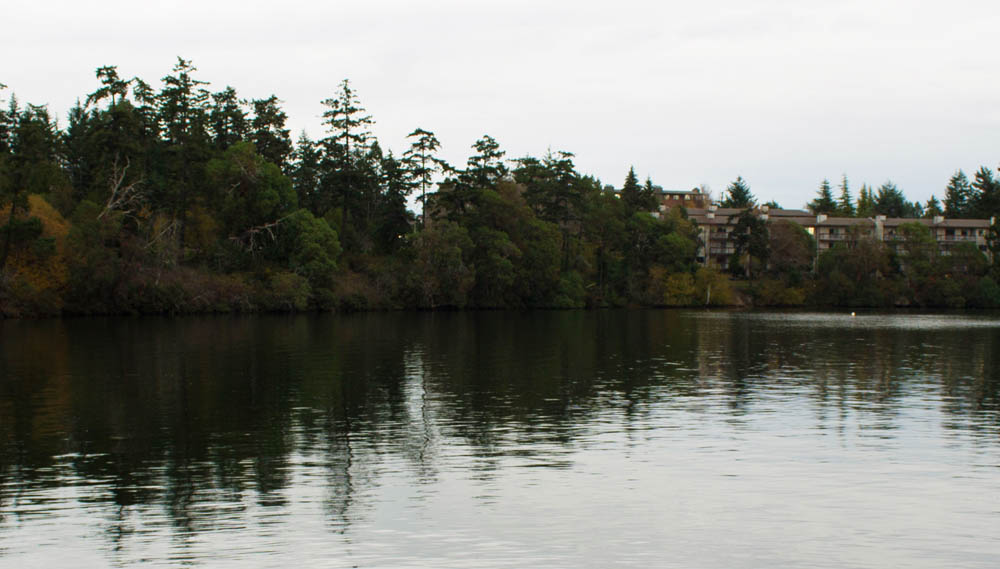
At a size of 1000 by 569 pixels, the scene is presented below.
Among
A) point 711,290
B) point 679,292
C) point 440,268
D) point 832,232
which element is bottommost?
point 679,292

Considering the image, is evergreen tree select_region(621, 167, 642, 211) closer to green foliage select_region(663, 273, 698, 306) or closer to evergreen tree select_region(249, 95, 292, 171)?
green foliage select_region(663, 273, 698, 306)

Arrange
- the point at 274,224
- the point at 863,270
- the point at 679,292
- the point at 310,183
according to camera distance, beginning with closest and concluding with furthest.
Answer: the point at 274,224 → the point at 310,183 → the point at 679,292 → the point at 863,270

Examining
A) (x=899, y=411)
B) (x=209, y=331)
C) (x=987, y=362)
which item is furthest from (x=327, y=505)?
(x=209, y=331)

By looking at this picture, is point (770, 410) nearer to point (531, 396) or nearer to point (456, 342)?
point (531, 396)

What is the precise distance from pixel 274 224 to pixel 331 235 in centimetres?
738

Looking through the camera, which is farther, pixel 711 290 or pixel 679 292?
pixel 711 290

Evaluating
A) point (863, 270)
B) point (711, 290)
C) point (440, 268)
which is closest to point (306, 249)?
point (440, 268)

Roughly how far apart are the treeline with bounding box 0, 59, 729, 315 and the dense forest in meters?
0.26

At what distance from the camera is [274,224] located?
4222 inches

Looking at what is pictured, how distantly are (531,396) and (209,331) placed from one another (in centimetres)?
4243

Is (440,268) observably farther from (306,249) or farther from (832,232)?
(832,232)

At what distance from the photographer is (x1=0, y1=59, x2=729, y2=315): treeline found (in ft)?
298

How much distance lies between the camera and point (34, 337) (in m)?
61.7

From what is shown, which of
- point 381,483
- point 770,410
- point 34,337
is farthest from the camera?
point 34,337
